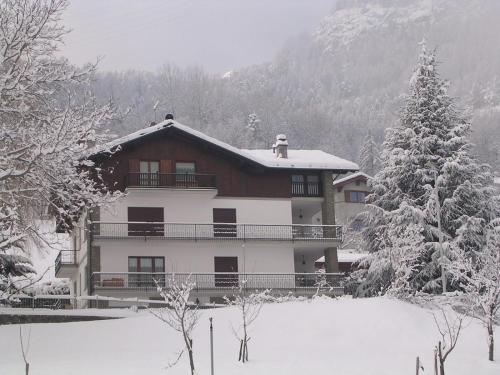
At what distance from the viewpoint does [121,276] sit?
126ft

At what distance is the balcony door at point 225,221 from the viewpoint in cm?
4116

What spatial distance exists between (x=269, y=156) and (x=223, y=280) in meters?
8.97

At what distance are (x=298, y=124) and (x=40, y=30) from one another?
12411 cm

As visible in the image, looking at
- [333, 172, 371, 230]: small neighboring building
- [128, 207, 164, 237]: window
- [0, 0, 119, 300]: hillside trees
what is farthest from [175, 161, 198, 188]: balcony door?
[333, 172, 371, 230]: small neighboring building

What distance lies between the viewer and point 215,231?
135ft

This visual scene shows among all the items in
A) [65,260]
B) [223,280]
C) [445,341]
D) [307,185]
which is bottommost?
[445,341]

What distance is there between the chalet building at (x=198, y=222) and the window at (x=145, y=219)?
51 mm

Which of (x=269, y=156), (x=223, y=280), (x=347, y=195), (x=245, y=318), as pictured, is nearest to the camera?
(x=245, y=318)

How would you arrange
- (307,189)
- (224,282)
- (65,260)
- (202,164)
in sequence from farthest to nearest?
(65,260) → (307,189) → (202,164) → (224,282)

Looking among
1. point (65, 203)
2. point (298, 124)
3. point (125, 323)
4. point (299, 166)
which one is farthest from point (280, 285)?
point (298, 124)

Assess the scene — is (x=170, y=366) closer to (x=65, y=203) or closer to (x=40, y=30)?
(x=65, y=203)

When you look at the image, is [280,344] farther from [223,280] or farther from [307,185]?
[307,185]

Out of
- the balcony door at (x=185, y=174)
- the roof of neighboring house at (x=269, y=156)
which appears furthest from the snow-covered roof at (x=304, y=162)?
the balcony door at (x=185, y=174)

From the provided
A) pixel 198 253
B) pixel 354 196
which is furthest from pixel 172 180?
pixel 354 196
